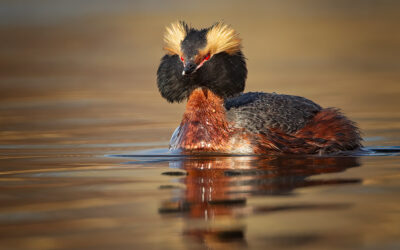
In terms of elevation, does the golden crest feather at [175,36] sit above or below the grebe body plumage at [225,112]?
above

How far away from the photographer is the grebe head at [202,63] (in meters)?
12.8

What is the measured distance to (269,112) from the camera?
1295 centimetres

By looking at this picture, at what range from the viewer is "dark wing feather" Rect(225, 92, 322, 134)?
1265 cm

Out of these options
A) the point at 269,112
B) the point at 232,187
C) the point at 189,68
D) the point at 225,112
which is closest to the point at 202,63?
the point at 189,68

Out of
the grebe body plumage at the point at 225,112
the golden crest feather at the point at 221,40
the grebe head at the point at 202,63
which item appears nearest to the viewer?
the grebe body plumage at the point at 225,112

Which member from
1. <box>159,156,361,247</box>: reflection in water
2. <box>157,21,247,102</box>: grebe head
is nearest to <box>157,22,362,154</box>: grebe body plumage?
<box>157,21,247,102</box>: grebe head

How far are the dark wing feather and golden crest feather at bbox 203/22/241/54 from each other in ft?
2.81

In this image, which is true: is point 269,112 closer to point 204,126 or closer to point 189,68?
point 204,126

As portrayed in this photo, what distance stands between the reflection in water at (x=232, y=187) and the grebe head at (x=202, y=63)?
1345mm

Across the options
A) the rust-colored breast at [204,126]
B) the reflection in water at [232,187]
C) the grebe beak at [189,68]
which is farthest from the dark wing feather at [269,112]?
the grebe beak at [189,68]

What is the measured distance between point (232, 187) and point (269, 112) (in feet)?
12.0

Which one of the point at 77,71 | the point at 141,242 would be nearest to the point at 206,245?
the point at 141,242

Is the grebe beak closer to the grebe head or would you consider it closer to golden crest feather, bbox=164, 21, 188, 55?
the grebe head

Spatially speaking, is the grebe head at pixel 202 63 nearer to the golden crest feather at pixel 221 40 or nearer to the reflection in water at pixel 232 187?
the golden crest feather at pixel 221 40
